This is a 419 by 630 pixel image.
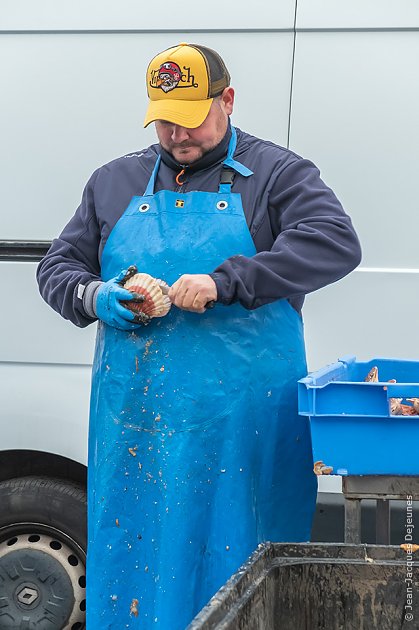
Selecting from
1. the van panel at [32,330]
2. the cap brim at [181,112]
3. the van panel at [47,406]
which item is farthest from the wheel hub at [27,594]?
the cap brim at [181,112]

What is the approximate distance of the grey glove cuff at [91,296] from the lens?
271 cm

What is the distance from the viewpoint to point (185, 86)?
270cm

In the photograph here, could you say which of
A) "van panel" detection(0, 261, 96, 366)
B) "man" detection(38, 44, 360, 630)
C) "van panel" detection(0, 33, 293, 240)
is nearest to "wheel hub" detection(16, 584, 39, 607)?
"van panel" detection(0, 261, 96, 366)

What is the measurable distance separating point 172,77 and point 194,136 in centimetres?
17

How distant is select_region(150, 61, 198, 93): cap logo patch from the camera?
2.70 metres

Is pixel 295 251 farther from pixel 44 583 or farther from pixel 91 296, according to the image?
pixel 44 583

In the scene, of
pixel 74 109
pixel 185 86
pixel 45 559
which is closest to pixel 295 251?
pixel 185 86

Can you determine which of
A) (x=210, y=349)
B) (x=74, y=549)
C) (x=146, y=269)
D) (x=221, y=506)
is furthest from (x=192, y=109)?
(x=74, y=549)

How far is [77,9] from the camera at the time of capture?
139 inches

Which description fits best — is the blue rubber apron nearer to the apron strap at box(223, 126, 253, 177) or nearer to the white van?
the apron strap at box(223, 126, 253, 177)

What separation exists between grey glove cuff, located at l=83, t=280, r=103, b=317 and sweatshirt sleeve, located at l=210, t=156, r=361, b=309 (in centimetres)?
36

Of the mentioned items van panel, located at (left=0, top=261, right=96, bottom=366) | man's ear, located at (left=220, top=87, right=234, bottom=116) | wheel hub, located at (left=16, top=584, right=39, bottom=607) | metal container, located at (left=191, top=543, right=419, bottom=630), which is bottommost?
wheel hub, located at (left=16, top=584, right=39, bottom=607)

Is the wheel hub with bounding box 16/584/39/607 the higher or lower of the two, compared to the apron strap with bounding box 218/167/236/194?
lower

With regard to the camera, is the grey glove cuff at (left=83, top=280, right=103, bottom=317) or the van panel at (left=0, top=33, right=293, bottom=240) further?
the van panel at (left=0, top=33, right=293, bottom=240)
